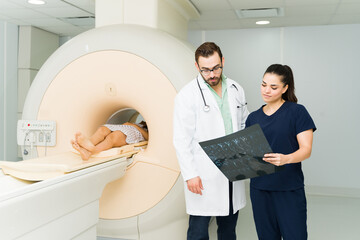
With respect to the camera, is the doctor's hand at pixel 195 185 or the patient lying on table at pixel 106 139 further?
the patient lying on table at pixel 106 139

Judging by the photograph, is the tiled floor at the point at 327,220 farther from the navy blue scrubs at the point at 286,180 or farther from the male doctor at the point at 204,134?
the navy blue scrubs at the point at 286,180

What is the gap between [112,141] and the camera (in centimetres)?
214

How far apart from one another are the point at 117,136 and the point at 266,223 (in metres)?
1.08

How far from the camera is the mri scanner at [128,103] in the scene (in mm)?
2021

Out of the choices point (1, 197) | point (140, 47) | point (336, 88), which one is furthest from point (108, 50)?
point (336, 88)

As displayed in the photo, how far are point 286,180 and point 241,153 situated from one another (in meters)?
0.20

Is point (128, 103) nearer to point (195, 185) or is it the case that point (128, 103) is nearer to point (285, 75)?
point (195, 185)

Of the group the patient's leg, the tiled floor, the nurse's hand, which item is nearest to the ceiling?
the patient's leg

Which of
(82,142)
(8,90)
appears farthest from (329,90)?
(8,90)

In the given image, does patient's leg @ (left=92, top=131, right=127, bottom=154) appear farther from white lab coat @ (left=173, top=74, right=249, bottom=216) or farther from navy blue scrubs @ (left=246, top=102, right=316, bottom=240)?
navy blue scrubs @ (left=246, top=102, right=316, bottom=240)

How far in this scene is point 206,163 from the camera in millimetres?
1595

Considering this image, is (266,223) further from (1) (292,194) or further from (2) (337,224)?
(2) (337,224)

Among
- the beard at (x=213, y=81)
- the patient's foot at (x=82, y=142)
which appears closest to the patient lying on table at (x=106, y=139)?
the patient's foot at (x=82, y=142)

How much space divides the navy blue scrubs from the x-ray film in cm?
6
